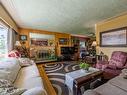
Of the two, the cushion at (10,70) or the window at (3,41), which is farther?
the window at (3,41)

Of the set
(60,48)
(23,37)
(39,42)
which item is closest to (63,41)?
(60,48)

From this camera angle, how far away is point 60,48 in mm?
7078

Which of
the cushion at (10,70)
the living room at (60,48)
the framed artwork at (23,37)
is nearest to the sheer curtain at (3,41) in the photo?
the living room at (60,48)

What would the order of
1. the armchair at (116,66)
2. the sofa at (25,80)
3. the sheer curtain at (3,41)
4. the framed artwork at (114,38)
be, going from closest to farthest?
1. the sofa at (25,80)
2. the armchair at (116,66)
3. the framed artwork at (114,38)
4. the sheer curtain at (3,41)

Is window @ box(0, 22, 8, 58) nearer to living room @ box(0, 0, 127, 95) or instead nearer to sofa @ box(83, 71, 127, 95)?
living room @ box(0, 0, 127, 95)

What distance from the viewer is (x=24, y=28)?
5.82 meters

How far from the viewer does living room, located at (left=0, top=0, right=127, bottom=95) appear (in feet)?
5.80

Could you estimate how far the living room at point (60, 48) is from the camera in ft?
5.80

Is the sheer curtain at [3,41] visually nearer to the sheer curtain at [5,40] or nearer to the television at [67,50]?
the sheer curtain at [5,40]

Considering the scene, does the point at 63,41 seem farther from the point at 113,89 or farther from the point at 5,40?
the point at 113,89

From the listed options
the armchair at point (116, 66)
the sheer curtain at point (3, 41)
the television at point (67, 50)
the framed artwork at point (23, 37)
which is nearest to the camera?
the armchair at point (116, 66)

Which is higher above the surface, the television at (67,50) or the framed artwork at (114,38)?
the framed artwork at (114,38)

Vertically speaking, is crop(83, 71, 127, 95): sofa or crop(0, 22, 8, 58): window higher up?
crop(0, 22, 8, 58): window

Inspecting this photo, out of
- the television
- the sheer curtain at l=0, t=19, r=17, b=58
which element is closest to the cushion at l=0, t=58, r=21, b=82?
the sheer curtain at l=0, t=19, r=17, b=58
